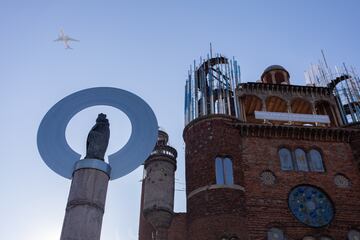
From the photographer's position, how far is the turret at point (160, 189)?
24156 millimetres

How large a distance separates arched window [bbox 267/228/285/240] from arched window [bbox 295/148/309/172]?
4527mm

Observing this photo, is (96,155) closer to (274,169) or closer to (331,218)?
(274,169)

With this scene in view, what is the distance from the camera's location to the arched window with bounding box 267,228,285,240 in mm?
21219

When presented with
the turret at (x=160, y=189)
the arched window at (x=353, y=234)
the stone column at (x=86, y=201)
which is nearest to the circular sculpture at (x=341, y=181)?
the arched window at (x=353, y=234)

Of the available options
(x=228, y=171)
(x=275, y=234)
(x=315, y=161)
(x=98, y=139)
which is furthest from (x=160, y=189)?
(x=98, y=139)

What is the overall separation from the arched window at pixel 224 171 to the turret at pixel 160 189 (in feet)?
11.6

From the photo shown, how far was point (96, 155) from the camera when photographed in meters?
15.0

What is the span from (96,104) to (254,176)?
11061 millimetres

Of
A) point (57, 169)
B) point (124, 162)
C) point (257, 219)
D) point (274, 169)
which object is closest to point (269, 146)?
point (274, 169)

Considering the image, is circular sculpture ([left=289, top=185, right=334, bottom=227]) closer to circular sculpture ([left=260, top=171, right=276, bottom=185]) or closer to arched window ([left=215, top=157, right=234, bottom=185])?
circular sculpture ([left=260, top=171, right=276, bottom=185])

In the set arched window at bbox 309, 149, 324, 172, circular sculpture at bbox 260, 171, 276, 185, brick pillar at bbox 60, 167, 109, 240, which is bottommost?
brick pillar at bbox 60, 167, 109, 240

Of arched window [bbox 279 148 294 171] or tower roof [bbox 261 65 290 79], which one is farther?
tower roof [bbox 261 65 290 79]

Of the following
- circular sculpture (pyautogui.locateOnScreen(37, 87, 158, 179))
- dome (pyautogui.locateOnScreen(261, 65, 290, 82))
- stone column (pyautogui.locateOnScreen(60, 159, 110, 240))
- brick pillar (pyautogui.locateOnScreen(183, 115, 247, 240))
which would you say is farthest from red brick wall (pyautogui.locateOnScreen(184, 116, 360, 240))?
dome (pyautogui.locateOnScreen(261, 65, 290, 82))

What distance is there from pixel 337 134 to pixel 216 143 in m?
8.26
